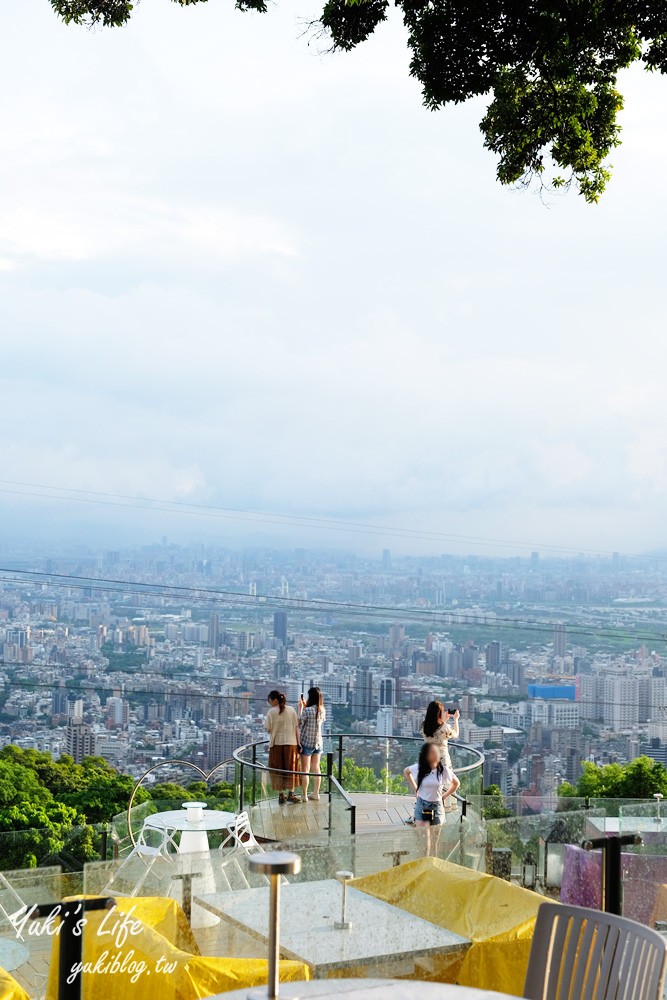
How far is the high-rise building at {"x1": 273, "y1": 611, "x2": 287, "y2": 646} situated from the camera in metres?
56.0

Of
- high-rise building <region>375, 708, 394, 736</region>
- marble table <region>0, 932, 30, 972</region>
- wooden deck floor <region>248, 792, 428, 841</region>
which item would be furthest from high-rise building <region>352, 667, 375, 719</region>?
marble table <region>0, 932, 30, 972</region>

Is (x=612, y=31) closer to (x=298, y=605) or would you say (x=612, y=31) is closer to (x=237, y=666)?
(x=237, y=666)

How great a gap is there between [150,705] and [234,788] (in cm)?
3861

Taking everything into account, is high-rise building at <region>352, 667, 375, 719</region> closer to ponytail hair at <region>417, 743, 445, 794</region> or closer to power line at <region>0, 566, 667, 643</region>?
power line at <region>0, 566, 667, 643</region>

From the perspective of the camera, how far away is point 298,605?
2470 inches

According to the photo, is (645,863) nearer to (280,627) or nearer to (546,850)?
(546,850)

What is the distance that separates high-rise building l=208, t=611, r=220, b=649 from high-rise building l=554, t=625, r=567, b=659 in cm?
Result: 1725

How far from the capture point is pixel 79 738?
42781 mm

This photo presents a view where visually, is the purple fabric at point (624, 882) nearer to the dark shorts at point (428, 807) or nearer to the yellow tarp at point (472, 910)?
the yellow tarp at point (472, 910)

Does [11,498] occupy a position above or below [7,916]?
above

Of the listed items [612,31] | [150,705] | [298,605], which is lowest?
[150,705]

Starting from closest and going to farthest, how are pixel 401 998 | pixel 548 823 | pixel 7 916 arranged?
1. pixel 401 998
2. pixel 7 916
3. pixel 548 823

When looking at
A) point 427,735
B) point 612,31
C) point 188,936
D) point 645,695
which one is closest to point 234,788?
point 427,735

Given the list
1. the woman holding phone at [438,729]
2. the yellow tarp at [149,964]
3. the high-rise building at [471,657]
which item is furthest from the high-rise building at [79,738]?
the yellow tarp at [149,964]
